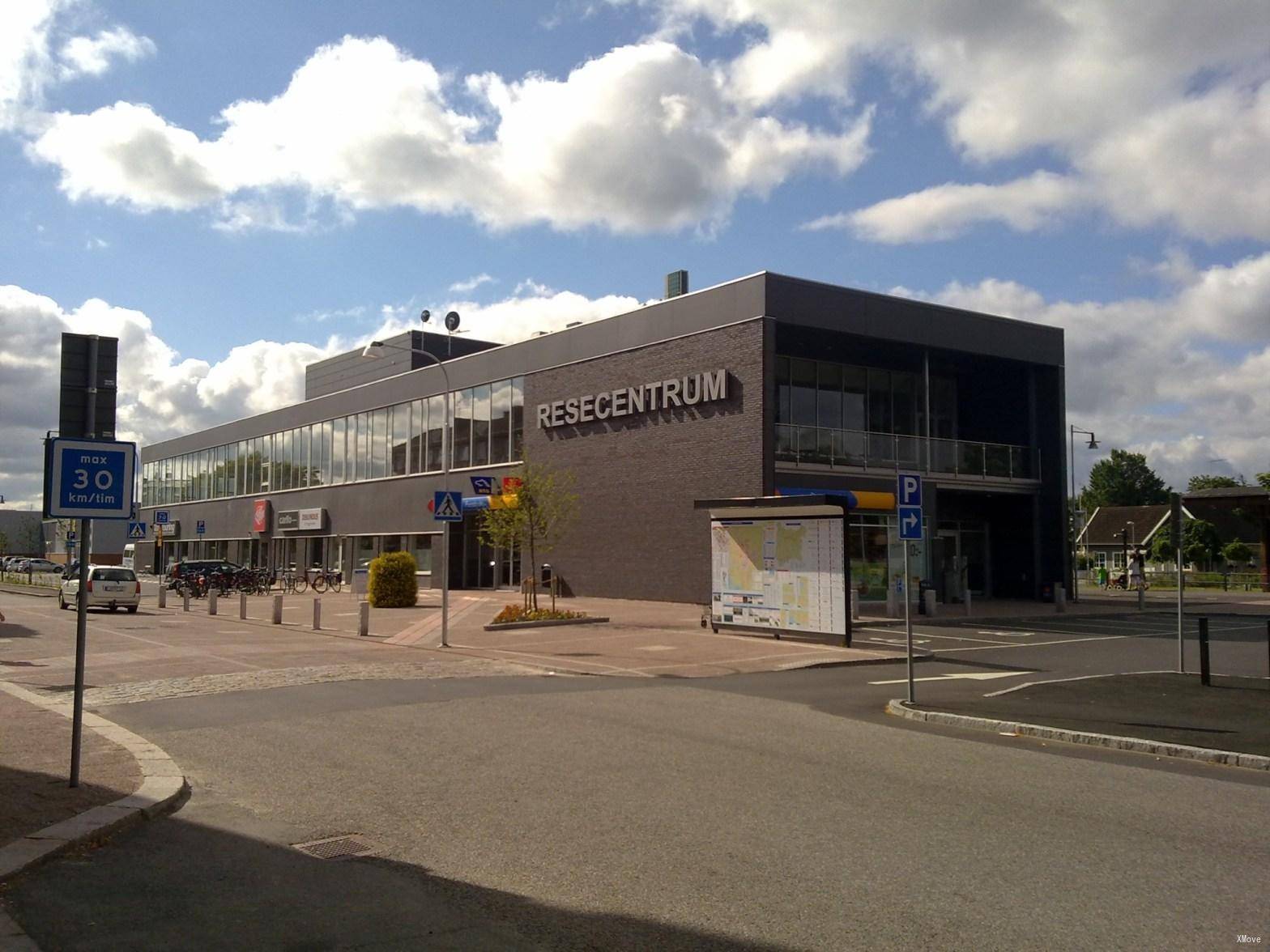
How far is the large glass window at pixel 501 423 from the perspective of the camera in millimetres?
43438

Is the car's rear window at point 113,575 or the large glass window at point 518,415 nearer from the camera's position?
the car's rear window at point 113,575

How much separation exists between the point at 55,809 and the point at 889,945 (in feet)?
18.9

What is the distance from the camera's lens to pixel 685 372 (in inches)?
1355


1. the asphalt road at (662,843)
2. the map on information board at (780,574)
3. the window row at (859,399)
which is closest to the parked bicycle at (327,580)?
the window row at (859,399)

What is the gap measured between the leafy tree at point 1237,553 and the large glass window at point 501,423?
5636 cm

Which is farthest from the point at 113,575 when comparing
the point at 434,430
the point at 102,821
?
the point at 102,821

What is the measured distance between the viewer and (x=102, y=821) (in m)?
7.12

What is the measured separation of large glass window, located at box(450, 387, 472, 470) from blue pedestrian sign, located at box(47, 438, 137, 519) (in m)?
37.1

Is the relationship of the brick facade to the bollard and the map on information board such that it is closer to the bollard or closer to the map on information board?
the map on information board

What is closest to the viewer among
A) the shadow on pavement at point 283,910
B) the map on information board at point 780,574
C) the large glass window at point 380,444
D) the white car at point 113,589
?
the shadow on pavement at point 283,910

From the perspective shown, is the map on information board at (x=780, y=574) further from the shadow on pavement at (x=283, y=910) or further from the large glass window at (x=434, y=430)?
the large glass window at (x=434, y=430)

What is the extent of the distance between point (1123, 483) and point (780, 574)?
440 ft

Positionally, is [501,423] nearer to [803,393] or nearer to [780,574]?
Result: [803,393]

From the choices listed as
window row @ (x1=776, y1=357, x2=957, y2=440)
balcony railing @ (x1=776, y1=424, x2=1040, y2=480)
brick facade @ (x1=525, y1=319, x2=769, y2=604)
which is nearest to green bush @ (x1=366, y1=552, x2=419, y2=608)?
brick facade @ (x1=525, y1=319, x2=769, y2=604)
